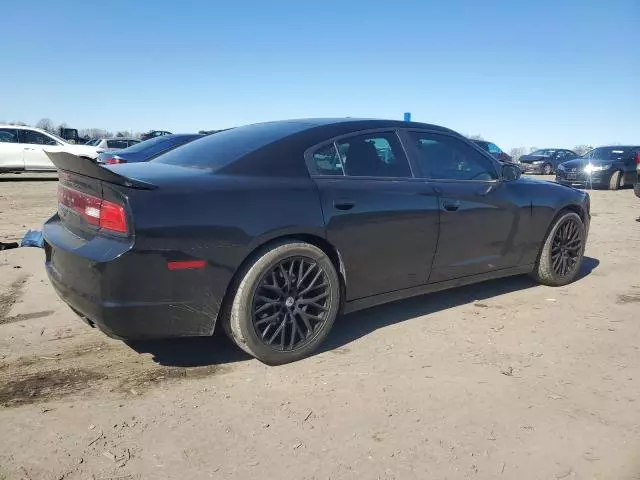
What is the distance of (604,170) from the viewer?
1720cm

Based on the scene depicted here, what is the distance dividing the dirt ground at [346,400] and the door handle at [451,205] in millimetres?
862

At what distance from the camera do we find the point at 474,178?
4.30 metres

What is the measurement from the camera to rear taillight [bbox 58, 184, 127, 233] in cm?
270

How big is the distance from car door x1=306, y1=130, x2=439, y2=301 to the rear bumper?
3.08ft

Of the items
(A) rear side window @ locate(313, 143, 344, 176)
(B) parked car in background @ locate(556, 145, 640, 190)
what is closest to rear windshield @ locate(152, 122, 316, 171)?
(A) rear side window @ locate(313, 143, 344, 176)

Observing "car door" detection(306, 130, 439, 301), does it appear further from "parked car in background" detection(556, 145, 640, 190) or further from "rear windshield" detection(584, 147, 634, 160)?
"rear windshield" detection(584, 147, 634, 160)

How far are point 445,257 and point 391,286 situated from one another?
0.55 metres

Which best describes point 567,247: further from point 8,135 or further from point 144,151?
point 8,135

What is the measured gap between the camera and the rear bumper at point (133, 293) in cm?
266

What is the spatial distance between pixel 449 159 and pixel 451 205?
47 cm

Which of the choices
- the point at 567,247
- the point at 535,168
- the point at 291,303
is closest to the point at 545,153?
the point at 535,168

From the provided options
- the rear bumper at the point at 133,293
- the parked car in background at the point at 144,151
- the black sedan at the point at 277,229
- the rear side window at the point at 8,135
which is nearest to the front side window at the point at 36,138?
the rear side window at the point at 8,135

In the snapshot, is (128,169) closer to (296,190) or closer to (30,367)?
(296,190)

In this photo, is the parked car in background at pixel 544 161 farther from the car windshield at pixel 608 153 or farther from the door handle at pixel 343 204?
the door handle at pixel 343 204
